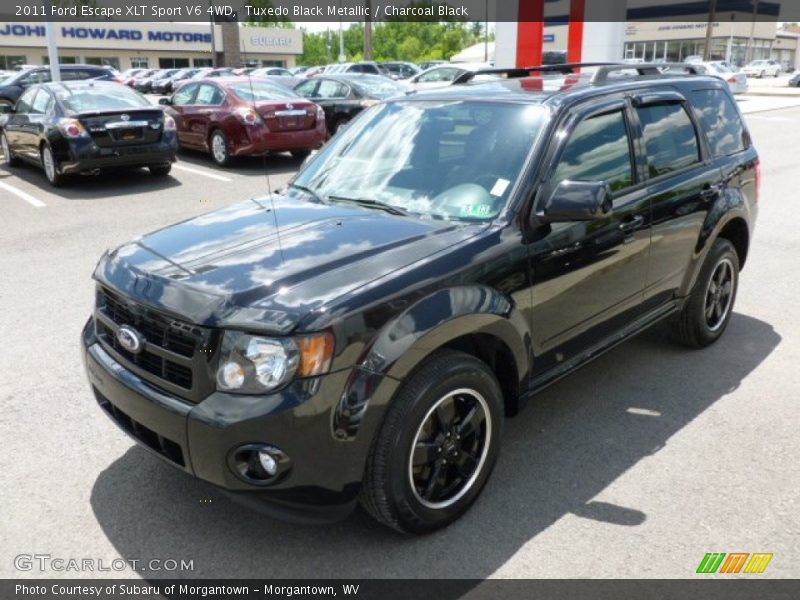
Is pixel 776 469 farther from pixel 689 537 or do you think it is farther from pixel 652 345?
pixel 652 345

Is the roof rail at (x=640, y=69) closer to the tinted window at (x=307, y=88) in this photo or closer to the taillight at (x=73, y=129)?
the taillight at (x=73, y=129)

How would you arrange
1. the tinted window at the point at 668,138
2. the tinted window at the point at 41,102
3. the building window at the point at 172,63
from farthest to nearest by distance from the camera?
the building window at the point at 172,63 → the tinted window at the point at 41,102 → the tinted window at the point at 668,138

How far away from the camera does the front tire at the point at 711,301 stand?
191 inches

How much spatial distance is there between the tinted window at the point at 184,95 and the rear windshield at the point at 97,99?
2.27 metres

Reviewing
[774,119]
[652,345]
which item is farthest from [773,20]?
[652,345]

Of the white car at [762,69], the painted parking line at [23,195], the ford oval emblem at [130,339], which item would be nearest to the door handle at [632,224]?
the ford oval emblem at [130,339]

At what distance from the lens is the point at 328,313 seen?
266 cm

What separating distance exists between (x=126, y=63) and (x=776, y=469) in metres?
70.3

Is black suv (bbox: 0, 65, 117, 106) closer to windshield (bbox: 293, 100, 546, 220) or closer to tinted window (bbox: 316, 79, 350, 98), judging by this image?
tinted window (bbox: 316, 79, 350, 98)

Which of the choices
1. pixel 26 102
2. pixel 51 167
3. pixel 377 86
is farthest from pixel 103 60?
pixel 51 167

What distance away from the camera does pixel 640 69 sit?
494 centimetres

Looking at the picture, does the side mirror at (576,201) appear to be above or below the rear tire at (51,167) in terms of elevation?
above

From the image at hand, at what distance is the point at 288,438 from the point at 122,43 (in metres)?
68.9
